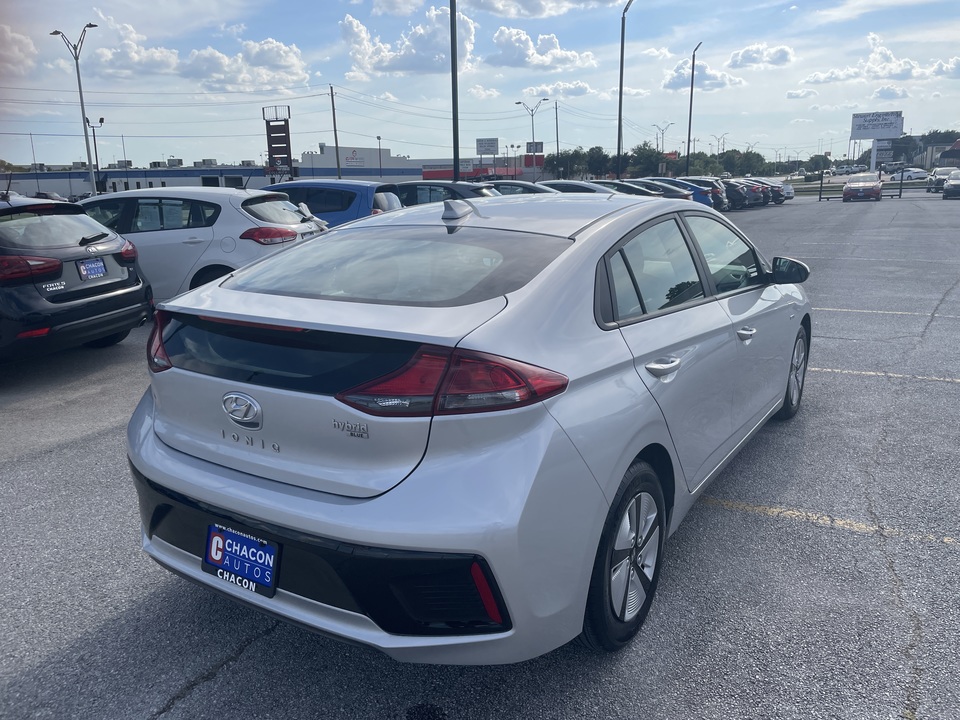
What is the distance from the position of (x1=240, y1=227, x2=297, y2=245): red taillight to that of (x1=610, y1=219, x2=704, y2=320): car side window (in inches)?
234

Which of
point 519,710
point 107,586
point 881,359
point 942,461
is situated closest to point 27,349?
point 107,586

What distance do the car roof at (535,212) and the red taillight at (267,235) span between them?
5.22 m

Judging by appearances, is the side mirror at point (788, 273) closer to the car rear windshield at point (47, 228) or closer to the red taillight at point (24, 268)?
the red taillight at point (24, 268)

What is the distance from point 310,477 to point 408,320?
1.81 feet

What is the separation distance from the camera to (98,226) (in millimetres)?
7059

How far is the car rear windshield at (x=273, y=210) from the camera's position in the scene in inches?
347

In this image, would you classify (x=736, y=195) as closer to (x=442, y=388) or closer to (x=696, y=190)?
(x=696, y=190)

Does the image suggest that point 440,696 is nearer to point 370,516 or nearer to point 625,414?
point 370,516

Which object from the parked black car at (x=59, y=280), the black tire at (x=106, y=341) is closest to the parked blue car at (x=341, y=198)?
the black tire at (x=106, y=341)

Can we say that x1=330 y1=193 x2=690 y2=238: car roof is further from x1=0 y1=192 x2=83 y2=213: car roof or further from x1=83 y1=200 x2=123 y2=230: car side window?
x1=83 y1=200 x2=123 y2=230: car side window

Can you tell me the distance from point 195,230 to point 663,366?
7121 millimetres

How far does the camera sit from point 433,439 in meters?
2.24

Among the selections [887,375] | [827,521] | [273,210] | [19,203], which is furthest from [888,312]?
[19,203]

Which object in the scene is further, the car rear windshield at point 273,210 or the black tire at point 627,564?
the car rear windshield at point 273,210
